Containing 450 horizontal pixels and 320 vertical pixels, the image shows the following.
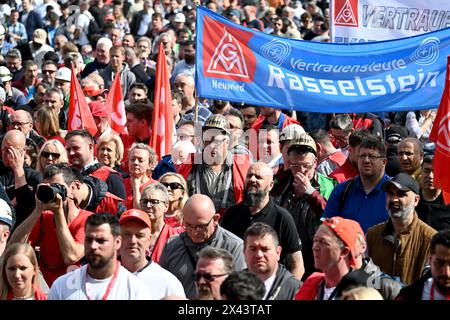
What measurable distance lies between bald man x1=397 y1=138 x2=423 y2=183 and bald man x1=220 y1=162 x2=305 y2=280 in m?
1.92

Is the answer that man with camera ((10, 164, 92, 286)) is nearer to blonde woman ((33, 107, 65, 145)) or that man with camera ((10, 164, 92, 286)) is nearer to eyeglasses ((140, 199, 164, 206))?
eyeglasses ((140, 199, 164, 206))

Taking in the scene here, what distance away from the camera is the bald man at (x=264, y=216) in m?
9.29

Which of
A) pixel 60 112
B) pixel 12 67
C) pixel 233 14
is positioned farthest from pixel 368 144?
pixel 233 14

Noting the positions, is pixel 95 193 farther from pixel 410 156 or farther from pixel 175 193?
pixel 410 156

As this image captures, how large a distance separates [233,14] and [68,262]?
14.2 meters

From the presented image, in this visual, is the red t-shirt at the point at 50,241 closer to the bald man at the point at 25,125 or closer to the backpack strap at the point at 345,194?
the backpack strap at the point at 345,194

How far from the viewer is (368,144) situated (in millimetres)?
9906

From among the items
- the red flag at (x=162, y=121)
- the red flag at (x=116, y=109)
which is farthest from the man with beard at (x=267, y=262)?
the red flag at (x=116, y=109)

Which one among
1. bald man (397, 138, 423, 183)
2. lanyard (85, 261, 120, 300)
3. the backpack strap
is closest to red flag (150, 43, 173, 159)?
bald man (397, 138, 423, 183)

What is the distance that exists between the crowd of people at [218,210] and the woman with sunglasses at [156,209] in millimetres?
11

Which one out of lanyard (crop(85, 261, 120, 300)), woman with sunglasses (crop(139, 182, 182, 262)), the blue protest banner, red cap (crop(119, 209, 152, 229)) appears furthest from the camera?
the blue protest banner

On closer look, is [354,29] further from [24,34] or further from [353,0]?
[24,34]

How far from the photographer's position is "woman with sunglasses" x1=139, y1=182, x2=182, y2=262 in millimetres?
9547

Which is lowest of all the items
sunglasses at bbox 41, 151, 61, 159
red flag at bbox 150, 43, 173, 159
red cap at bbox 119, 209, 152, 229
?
red cap at bbox 119, 209, 152, 229
